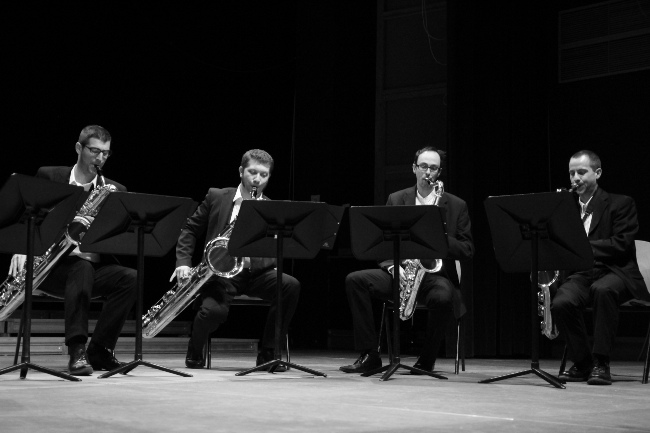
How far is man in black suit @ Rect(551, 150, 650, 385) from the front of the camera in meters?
5.05

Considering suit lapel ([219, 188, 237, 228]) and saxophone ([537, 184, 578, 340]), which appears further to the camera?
suit lapel ([219, 188, 237, 228])

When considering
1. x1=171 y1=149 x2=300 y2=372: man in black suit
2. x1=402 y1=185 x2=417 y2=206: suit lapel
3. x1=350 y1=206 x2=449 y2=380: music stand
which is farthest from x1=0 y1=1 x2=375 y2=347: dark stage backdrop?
x1=350 y1=206 x2=449 y2=380: music stand

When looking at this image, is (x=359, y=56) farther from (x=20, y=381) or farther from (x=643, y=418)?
(x=643, y=418)

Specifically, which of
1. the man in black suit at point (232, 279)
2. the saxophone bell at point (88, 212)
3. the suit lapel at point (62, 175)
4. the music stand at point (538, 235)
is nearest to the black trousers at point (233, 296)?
the man in black suit at point (232, 279)

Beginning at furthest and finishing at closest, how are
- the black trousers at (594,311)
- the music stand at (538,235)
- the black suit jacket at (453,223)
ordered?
1. the black suit jacket at (453,223)
2. the black trousers at (594,311)
3. the music stand at (538,235)

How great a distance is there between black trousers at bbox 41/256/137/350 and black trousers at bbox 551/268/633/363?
249 cm

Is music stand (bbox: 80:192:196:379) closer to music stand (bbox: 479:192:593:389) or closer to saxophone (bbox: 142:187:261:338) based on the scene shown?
saxophone (bbox: 142:187:261:338)

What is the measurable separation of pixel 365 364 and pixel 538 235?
142 cm

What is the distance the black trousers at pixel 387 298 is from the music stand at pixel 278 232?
0.62 metres

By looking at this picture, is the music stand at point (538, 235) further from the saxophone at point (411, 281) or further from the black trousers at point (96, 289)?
the black trousers at point (96, 289)

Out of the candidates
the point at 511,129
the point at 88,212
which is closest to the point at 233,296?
the point at 88,212

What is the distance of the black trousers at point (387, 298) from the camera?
5582mm

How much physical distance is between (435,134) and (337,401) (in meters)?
6.44

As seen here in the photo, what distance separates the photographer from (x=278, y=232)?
5.01 metres
